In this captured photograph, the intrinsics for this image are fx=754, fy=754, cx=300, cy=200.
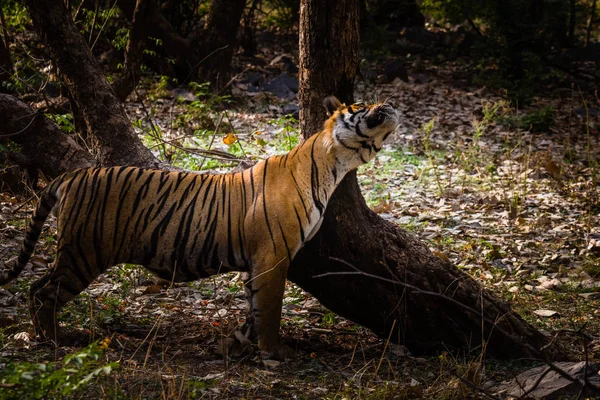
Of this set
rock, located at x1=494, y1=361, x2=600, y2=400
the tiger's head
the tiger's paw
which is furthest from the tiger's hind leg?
rock, located at x1=494, y1=361, x2=600, y2=400

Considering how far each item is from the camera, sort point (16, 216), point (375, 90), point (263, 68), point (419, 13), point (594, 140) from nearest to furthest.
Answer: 1. point (16, 216)
2. point (594, 140)
3. point (375, 90)
4. point (263, 68)
5. point (419, 13)

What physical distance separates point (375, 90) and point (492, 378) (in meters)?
9.21

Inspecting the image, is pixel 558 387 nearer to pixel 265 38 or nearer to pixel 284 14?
pixel 284 14

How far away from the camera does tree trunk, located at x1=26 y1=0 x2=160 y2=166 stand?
5594 millimetres

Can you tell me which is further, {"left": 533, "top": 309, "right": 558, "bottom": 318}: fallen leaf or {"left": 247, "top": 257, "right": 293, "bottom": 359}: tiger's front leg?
{"left": 533, "top": 309, "right": 558, "bottom": 318}: fallen leaf

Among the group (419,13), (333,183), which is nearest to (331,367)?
(333,183)

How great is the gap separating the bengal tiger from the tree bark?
101 centimetres

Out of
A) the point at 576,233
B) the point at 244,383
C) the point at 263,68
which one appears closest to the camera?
the point at 244,383

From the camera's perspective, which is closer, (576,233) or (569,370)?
(569,370)

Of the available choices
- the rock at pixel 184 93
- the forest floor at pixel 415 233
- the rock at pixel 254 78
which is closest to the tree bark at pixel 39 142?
the forest floor at pixel 415 233

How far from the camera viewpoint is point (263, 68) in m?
14.9

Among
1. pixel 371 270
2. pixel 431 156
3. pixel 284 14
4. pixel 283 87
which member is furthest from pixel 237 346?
pixel 284 14

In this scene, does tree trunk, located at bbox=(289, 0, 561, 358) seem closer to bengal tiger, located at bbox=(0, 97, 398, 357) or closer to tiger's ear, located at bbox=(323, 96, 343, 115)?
tiger's ear, located at bbox=(323, 96, 343, 115)

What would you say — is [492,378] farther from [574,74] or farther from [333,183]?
[574,74]
